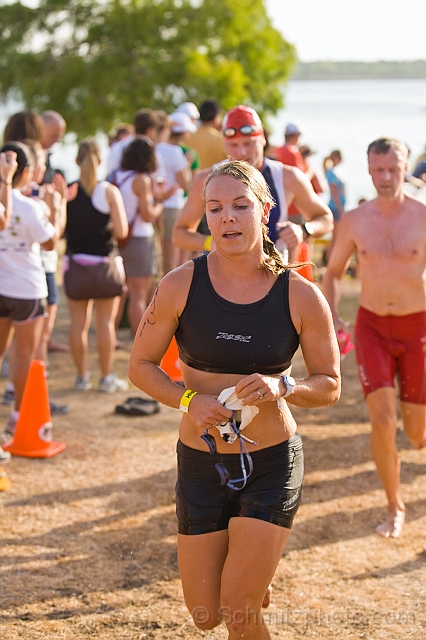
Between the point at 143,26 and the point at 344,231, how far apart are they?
21.8 metres

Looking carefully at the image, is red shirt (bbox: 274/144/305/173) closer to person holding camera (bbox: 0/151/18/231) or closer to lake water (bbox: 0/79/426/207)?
lake water (bbox: 0/79/426/207)

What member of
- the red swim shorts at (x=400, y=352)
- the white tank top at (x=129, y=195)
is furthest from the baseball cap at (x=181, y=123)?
the red swim shorts at (x=400, y=352)

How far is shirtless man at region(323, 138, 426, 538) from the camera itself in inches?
200

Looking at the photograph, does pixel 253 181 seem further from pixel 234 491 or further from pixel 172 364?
pixel 172 364

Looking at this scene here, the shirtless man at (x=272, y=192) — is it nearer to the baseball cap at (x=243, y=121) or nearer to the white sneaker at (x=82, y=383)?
the baseball cap at (x=243, y=121)

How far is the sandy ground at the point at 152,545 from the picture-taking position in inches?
161

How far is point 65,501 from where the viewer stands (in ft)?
18.4

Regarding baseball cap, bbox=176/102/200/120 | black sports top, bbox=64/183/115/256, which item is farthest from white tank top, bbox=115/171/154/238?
baseball cap, bbox=176/102/200/120

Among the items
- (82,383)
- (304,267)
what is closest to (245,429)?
(304,267)

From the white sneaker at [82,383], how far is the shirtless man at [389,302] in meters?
3.45

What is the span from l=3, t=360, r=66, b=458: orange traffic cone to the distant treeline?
95609 mm

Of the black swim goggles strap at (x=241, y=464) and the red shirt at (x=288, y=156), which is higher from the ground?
the red shirt at (x=288, y=156)

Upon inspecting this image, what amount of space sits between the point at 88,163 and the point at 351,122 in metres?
85.8

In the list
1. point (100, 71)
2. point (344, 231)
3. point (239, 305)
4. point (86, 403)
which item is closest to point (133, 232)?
point (86, 403)
